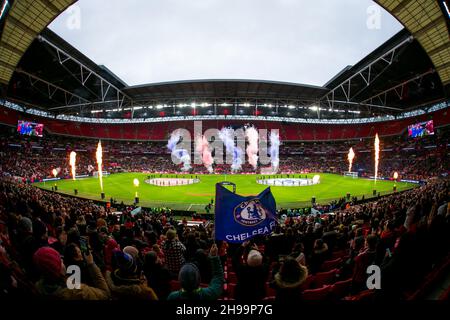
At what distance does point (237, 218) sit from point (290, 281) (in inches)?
154

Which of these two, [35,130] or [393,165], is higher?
[35,130]

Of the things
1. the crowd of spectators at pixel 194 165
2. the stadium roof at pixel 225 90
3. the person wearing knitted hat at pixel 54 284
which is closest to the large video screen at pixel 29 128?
the crowd of spectators at pixel 194 165

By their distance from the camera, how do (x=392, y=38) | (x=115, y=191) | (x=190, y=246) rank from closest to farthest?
(x=190, y=246), (x=392, y=38), (x=115, y=191)

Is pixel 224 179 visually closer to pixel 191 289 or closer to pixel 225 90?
pixel 225 90

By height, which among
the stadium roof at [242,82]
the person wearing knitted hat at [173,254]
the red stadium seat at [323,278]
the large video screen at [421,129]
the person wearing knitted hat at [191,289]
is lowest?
the red stadium seat at [323,278]

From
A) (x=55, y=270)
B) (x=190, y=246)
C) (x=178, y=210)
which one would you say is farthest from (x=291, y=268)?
(x=178, y=210)

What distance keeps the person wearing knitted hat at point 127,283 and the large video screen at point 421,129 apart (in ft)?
204

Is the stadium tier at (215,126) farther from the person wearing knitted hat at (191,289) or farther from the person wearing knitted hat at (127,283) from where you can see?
the person wearing knitted hat at (127,283)

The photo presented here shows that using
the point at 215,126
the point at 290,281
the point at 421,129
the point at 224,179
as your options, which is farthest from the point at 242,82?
the point at 290,281

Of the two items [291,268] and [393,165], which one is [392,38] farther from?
[393,165]

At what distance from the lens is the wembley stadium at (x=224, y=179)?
3660mm

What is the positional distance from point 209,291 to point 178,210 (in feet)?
61.7

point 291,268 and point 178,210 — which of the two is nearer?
point 291,268

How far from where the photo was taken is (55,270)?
104 inches
